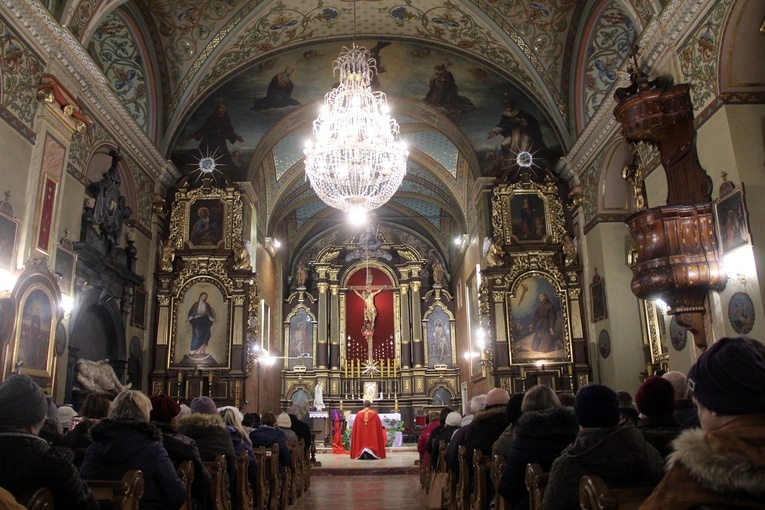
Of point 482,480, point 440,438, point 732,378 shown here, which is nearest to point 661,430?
point 482,480

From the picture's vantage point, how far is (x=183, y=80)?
13203 mm

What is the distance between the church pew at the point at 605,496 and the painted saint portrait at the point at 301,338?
21.0 metres

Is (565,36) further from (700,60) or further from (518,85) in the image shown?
(700,60)

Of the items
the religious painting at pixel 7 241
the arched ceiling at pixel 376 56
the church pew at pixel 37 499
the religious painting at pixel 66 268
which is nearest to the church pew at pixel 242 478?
the church pew at pixel 37 499

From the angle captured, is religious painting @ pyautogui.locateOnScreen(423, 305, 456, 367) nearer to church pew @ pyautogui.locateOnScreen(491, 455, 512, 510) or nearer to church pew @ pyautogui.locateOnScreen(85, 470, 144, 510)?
church pew @ pyautogui.locateOnScreen(491, 455, 512, 510)

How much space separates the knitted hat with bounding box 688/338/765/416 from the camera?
1506 millimetres

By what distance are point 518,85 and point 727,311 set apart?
27.3 ft

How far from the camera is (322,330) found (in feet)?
76.1

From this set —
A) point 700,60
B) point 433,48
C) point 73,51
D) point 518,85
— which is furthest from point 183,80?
point 700,60

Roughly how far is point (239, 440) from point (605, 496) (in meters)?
3.84

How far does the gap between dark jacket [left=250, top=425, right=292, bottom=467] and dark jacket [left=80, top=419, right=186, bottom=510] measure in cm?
362

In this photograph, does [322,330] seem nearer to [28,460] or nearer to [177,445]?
[177,445]

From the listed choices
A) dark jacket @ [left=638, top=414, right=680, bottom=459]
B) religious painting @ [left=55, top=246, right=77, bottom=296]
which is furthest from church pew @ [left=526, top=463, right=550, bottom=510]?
religious painting @ [left=55, top=246, right=77, bottom=296]

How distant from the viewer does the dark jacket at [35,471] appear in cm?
244
